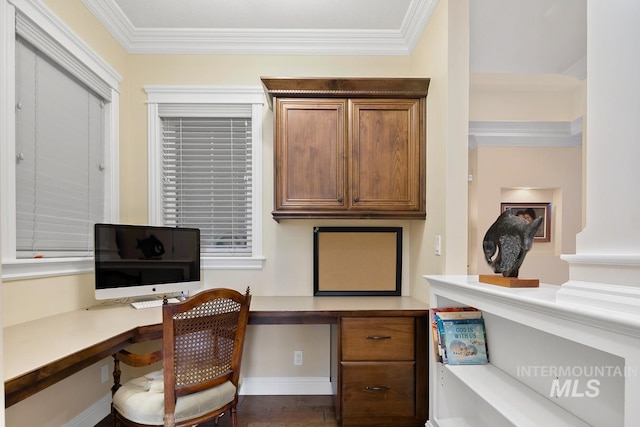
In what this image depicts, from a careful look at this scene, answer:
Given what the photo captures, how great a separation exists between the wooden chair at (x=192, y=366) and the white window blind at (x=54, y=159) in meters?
0.86

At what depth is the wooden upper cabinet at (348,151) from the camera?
2.33 meters

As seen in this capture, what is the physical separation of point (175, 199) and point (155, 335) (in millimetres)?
1277

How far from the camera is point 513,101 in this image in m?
4.33

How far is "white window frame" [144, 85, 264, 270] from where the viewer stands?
2.68 meters

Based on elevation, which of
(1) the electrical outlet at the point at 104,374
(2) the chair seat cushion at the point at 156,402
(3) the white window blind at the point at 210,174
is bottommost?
(1) the electrical outlet at the point at 104,374

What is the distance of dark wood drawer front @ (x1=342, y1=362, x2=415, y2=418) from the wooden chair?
2.31ft

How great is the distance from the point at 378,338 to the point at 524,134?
156 inches

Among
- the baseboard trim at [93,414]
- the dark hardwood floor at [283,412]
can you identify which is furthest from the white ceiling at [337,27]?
the dark hardwood floor at [283,412]

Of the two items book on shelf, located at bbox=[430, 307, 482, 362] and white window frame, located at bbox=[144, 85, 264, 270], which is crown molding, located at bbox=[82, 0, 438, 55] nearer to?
white window frame, located at bbox=[144, 85, 264, 270]

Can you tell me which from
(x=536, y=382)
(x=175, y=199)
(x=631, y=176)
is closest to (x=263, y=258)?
(x=175, y=199)

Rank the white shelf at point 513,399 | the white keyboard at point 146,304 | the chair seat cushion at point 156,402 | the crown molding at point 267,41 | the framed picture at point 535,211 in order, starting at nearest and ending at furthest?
the white shelf at point 513,399 < the chair seat cushion at point 156,402 < the white keyboard at point 146,304 < the crown molding at point 267,41 < the framed picture at point 535,211

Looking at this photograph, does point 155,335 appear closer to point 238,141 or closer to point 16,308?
point 16,308

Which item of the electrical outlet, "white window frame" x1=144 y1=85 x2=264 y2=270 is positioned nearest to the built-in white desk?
"white window frame" x1=144 y1=85 x2=264 y2=270

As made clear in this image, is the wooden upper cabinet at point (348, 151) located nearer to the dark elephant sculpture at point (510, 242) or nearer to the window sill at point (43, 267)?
the dark elephant sculpture at point (510, 242)
